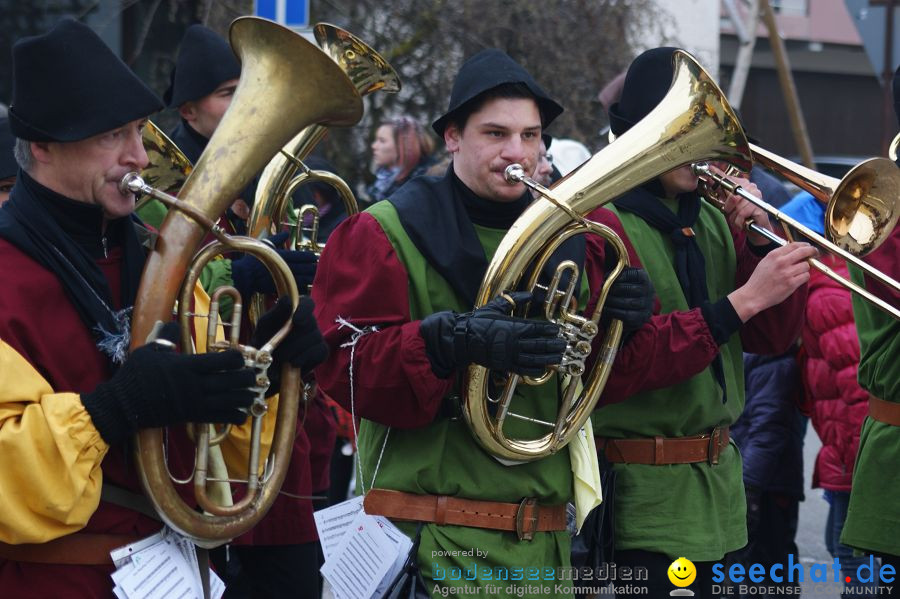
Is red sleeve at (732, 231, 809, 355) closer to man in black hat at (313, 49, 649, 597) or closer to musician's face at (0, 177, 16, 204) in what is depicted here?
man in black hat at (313, 49, 649, 597)

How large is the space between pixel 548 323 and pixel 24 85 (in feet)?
4.63

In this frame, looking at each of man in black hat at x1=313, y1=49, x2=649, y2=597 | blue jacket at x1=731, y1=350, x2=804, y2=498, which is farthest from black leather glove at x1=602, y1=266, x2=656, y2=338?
blue jacket at x1=731, y1=350, x2=804, y2=498

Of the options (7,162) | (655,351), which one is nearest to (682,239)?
(655,351)

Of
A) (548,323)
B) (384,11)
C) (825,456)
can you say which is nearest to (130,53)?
(384,11)

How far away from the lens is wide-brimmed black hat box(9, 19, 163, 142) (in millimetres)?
2881

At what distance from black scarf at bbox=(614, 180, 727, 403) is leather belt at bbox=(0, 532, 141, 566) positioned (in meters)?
2.15

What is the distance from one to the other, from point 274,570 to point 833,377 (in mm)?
2349

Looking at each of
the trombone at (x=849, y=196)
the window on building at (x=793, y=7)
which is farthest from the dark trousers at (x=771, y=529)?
the window on building at (x=793, y=7)

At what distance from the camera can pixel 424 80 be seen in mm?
11492

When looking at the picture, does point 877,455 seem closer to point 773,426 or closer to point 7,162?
point 773,426

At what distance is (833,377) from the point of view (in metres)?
5.33

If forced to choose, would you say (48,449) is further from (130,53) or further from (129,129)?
(130,53)

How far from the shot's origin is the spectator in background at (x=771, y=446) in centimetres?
570

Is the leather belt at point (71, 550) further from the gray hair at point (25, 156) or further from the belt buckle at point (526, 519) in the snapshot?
the belt buckle at point (526, 519)
